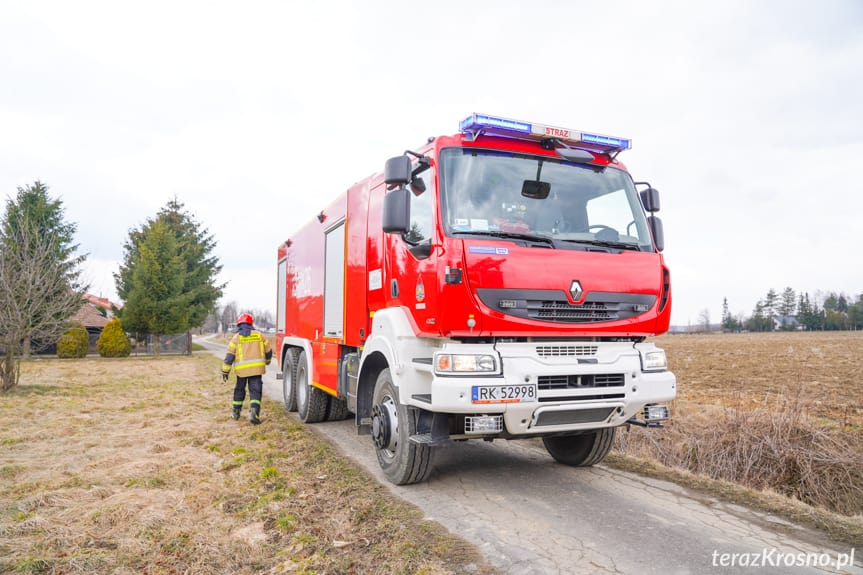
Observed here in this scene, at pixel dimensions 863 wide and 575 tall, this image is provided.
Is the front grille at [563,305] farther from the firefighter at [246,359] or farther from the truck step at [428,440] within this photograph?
the firefighter at [246,359]

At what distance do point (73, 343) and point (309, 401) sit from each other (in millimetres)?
26343

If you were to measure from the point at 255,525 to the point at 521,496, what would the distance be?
7.34 ft

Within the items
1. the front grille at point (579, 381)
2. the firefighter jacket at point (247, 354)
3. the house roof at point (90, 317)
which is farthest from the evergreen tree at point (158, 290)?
the front grille at point (579, 381)

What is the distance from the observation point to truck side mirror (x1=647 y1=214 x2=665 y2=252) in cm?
556

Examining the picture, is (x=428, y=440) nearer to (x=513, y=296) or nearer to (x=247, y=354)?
(x=513, y=296)

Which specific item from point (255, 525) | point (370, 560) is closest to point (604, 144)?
point (370, 560)

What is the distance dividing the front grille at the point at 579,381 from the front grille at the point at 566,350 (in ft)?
0.64

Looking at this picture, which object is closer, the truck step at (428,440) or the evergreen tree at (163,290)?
the truck step at (428,440)

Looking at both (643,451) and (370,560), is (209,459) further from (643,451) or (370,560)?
(643,451)

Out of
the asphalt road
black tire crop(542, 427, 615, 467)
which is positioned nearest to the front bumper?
the asphalt road

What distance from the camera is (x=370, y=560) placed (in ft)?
12.3

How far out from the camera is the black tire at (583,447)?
5945mm

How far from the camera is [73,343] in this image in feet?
96.9

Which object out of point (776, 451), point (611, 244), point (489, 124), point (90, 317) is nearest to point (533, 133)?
point (489, 124)
